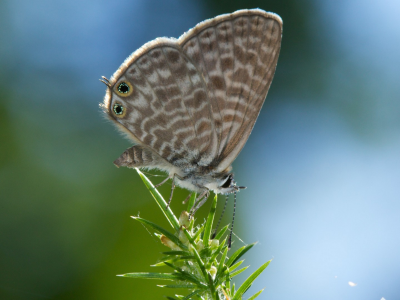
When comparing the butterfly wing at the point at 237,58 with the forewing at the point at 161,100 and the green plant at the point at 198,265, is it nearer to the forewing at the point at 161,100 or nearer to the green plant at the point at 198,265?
the forewing at the point at 161,100

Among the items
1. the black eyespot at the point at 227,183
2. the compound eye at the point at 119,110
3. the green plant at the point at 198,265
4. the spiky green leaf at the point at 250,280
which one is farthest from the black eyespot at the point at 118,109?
the spiky green leaf at the point at 250,280

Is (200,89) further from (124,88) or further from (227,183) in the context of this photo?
(227,183)

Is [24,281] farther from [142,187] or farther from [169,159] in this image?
[169,159]

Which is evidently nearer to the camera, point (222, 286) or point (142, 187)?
point (222, 286)

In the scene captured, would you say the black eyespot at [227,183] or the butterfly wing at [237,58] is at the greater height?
the butterfly wing at [237,58]

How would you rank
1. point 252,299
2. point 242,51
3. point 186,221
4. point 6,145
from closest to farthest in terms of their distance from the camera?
point 252,299
point 186,221
point 242,51
point 6,145

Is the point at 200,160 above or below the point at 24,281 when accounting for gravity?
above

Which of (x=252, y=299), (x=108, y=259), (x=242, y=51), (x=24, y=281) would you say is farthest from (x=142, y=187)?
(x=252, y=299)
